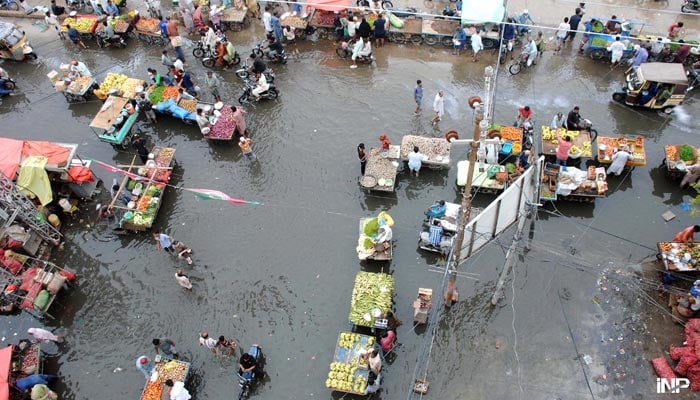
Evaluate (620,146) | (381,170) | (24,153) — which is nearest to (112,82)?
(24,153)

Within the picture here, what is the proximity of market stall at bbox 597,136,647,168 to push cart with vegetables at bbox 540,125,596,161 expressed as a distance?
432 mm

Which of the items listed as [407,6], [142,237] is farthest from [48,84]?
[407,6]

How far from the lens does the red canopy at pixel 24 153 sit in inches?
723

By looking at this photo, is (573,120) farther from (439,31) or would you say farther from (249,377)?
(249,377)

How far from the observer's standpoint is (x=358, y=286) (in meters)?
16.5

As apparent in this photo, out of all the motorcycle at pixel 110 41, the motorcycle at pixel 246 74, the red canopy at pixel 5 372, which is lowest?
the red canopy at pixel 5 372

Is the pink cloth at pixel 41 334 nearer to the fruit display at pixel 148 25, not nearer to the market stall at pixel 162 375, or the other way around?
the market stall at pixel 162 375

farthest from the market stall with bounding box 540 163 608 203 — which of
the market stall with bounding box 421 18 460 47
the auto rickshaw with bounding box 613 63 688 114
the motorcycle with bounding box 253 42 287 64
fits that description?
the motorcycle with bounding box 253 42 287 64

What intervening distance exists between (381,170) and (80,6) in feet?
74.9

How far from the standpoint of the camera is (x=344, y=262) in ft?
59.6

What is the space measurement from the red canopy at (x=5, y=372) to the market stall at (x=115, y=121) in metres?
10.1

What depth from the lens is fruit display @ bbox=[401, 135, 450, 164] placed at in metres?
20.1

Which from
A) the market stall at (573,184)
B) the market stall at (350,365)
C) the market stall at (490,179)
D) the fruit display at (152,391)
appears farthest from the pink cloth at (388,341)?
the market stall at (573,184)

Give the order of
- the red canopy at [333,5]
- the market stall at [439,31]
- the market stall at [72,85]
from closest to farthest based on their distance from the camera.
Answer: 1. the market stall at [72,85]
2. the red canopy at [333,5]
3. the market stall at [439,31]
